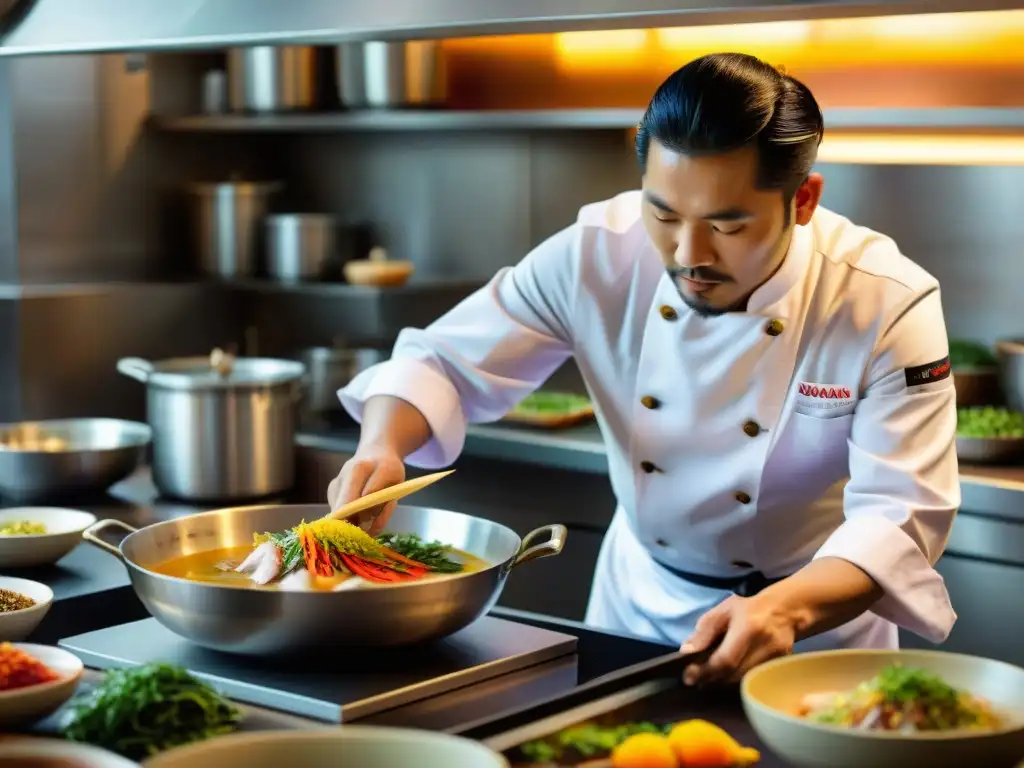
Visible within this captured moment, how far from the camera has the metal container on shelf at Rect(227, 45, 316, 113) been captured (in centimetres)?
432

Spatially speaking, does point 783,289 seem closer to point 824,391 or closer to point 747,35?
point 824,391

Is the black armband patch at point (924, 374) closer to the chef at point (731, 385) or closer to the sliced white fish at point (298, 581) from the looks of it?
the chef at point (731, 385)

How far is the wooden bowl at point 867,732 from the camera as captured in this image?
1.32m

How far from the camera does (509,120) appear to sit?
3.88 meters

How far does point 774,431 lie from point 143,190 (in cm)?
282

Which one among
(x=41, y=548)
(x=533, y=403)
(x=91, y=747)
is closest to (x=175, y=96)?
(x=533, y=403)

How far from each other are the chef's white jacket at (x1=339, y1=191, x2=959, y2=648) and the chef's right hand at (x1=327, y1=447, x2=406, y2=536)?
219 mm

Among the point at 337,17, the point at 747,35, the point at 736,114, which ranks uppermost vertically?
the point at 747,35

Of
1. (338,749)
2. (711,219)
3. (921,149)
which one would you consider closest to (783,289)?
(711,219)

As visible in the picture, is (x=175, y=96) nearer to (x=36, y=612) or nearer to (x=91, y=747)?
(x=36, y=612)

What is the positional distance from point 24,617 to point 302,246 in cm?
269

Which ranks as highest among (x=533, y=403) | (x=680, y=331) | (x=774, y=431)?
(x=680, y=331)

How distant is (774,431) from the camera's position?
7.24 feet

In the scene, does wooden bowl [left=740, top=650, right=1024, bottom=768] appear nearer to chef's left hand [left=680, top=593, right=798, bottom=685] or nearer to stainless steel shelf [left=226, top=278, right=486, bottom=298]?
chef's left hand [left=680, top=593, right=798, bottom=685]
